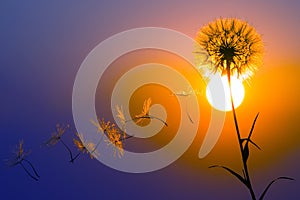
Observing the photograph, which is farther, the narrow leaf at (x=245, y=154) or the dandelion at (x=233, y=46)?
the dandelion at (x=233, y=46)

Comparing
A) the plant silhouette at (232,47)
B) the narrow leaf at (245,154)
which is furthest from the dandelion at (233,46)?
the narrow leaf at (245,154)

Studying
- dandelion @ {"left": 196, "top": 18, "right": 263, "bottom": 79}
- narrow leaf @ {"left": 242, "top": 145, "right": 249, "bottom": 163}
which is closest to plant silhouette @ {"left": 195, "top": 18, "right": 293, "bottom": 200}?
dandelion @ {"left": 196, "top": 18, "right": 263, "bottom": 79}

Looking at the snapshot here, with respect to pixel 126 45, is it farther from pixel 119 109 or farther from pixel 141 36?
pixel 119 109

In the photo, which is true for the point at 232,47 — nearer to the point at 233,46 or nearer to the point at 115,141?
the point at 233,46

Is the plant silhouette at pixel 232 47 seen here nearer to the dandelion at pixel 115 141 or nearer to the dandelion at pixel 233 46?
the dandelion at pixel 233 46

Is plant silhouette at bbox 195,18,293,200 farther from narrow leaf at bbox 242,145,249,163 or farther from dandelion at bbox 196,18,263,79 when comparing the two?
narrow leaf at bbox 242,145,249,163

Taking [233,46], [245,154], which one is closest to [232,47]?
[233,46]

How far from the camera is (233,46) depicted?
415 centimetres

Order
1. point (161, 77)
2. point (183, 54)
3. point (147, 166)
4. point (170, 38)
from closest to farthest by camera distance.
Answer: point (183, 54)
point (161, 77)
point (170, 38)
point (147, 166)

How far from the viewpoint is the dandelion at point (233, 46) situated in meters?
4.05

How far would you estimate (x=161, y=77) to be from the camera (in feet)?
16.1

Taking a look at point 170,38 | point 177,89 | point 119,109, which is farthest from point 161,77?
point 119,109

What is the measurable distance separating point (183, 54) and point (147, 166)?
2.26 m

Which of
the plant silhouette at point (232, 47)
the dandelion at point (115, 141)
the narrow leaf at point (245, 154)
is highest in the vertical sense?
the plant silhouette at point (232, 47)
